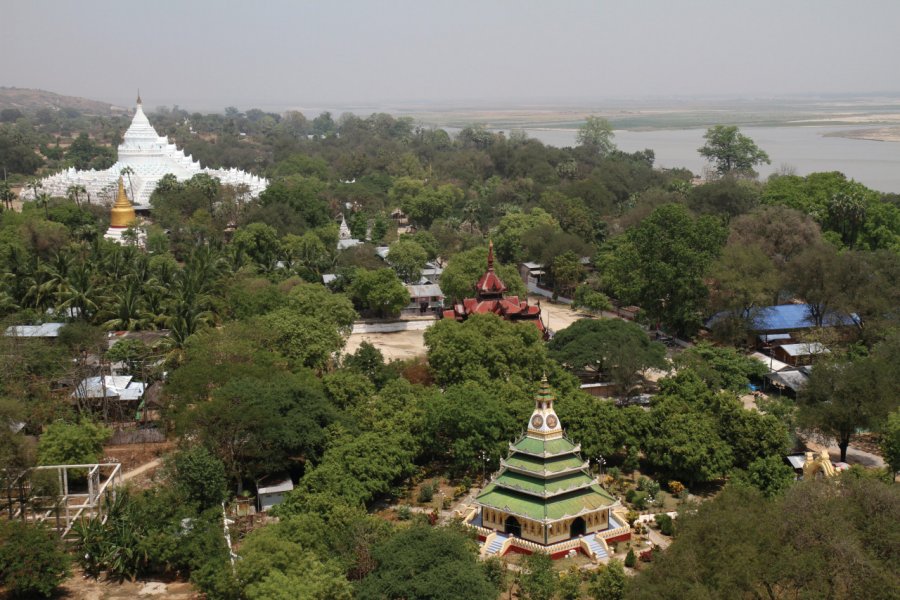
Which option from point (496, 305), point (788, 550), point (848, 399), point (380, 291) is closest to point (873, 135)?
point (380, 291)

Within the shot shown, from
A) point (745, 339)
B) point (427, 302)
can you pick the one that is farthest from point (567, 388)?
point (427, 302)

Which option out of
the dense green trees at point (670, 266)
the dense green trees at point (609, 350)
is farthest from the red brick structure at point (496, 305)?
the dense green trees at point (670, 266)

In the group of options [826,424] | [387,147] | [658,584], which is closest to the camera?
[658,584]

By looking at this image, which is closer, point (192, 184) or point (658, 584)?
point (658, 584)

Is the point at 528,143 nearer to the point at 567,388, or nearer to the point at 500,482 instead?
the point at 567,388

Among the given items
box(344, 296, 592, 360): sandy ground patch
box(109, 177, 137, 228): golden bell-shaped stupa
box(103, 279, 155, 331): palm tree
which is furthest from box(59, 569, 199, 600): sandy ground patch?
box(109, 177, 137, 228): golden bell-shaped stupa

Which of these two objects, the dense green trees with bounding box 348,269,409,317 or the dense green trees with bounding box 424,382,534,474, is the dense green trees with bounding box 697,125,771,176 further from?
the dense green trees with bounding box 424,382,534,474

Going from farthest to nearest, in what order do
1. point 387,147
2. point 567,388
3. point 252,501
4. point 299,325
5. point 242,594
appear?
point 387,147 < point 299,325 < point 567,388 < point 252,501 < point 242,594
